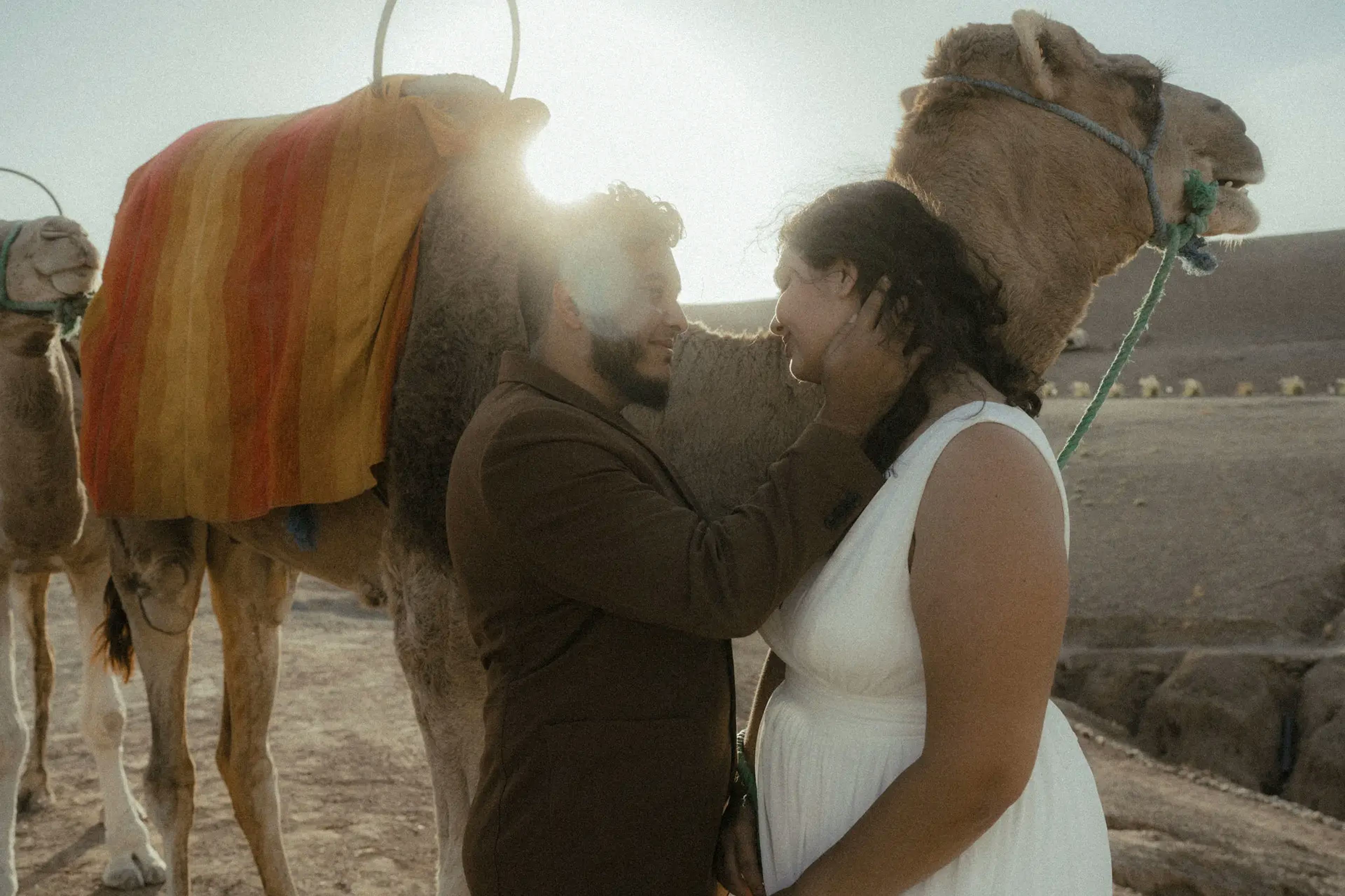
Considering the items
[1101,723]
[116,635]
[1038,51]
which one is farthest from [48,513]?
[1101,723]

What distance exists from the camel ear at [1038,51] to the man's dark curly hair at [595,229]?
0.91 m

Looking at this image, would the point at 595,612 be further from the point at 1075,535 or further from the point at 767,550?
the point at 1075,535

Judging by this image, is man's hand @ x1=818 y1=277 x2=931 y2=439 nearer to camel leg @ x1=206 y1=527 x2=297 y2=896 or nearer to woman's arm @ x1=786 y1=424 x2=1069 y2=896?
woman's arm @ x1=786 y1=424 x2=1069 y2=896

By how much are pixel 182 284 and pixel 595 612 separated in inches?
78.7

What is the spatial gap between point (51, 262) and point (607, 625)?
9.42 ft

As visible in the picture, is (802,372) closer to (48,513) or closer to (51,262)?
(51,262)

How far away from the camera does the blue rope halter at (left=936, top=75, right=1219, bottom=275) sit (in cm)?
246

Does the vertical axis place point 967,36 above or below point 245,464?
above

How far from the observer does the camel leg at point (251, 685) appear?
4031 millimetres

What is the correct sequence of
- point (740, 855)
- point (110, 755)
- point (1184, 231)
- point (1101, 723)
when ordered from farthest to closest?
1. point (1101, 723)
2. point (110, 755)
3. point (1184, 231)
4. point (740, 855)

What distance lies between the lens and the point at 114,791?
15.3ft

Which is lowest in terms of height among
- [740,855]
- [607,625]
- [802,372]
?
[740,855]

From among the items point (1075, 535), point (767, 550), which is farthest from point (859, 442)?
point (1075, 535)

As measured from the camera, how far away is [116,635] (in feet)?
13.4
